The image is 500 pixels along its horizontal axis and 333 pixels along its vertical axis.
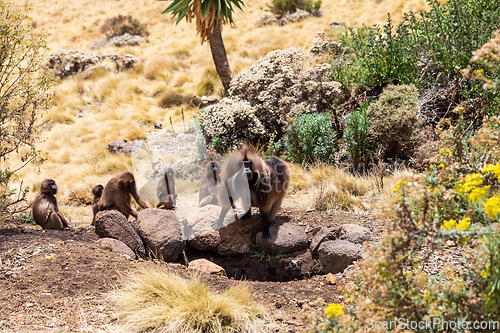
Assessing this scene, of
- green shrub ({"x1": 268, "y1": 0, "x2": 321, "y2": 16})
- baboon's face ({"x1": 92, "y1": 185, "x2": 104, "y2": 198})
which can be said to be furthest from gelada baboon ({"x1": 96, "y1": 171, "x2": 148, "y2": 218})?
green shrub ({"x1": 268, "y1": 0, "x2": 321, "y2": 16})

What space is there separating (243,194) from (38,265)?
2563mm

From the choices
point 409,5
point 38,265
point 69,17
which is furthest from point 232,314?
point 69,17

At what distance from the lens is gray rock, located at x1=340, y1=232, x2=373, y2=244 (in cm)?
486

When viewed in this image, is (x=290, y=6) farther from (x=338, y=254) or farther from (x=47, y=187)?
(x=338, y=254)

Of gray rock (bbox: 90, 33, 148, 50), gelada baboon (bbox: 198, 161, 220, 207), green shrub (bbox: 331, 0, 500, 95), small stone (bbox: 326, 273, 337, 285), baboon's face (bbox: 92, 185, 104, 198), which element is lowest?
small stone (bbox: 326, 273, 337, 285)

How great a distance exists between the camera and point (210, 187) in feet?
22.7

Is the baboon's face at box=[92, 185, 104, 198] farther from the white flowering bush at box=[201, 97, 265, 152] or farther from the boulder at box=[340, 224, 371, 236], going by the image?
the boulder at box=[340, 224, 371, 236]

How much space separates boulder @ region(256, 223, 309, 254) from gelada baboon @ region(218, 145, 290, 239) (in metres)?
0.10

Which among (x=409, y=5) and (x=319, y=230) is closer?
(x=319, y=230)

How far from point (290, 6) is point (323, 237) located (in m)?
22.2

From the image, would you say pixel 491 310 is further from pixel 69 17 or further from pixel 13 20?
pixel 69 17

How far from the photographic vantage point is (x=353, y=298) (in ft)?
8.66

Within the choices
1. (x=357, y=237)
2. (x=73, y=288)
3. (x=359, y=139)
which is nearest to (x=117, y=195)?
(x=73, y=288)

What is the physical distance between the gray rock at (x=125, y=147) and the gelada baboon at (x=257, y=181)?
599 centimetres
